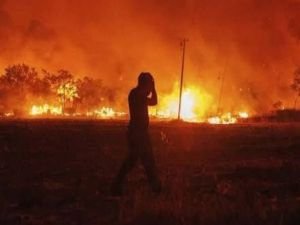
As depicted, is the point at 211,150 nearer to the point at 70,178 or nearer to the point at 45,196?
the point at 70,178

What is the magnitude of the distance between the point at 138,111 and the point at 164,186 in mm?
1394

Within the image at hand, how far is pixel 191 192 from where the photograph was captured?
10.8 metres

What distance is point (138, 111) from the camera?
10891 millimetres

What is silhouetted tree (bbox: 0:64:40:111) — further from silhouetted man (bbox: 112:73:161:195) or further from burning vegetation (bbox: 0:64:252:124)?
silhouetted man (bbox: 112:73:161:195)

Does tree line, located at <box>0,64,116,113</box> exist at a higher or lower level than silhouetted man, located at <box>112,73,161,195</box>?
higher

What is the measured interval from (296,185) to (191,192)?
2.09 metres

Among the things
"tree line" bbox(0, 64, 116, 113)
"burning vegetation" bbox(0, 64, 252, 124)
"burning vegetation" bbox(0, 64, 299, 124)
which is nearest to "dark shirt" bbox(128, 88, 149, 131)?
"burning vegetation" bbox(0, 64, 299, 124)

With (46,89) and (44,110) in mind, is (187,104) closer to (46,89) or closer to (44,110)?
(44,110)

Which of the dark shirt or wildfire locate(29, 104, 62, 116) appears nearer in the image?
the dark shirt

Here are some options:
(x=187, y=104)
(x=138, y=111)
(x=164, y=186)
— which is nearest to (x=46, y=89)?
(x=187, y=104)

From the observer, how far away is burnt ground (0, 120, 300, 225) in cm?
854

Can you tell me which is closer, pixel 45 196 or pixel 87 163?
pixel 45 196

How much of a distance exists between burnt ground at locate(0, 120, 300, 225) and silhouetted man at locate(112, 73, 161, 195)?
0.28 metres

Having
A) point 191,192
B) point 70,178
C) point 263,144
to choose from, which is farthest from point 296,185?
point 263,144
